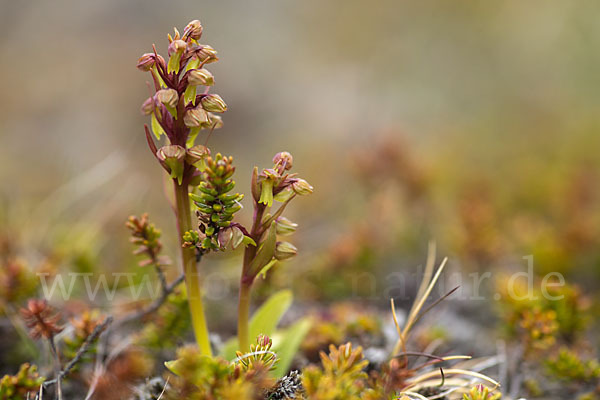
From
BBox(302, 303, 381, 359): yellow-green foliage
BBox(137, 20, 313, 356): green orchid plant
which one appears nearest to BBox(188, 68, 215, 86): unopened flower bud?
BBox(137, 20, 313, 356): green orchid plant

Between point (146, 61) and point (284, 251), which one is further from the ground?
point (146, 61)

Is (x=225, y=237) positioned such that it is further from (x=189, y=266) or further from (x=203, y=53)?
(x=203, y=53)

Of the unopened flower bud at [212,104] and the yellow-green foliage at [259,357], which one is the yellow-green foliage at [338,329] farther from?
the unopened flower bud at [212,104]

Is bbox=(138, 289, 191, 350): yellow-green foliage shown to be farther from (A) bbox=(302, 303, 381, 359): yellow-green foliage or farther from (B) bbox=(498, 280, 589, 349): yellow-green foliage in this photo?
(B) bbox=(498, 280, 589, 349): yellow-green foliage

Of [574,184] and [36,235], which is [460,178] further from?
[36,235]

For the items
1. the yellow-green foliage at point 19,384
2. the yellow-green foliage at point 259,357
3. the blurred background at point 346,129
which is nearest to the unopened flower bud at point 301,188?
the yellow-green foliage at point 259,357

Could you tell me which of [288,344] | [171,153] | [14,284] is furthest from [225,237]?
[14,284]
